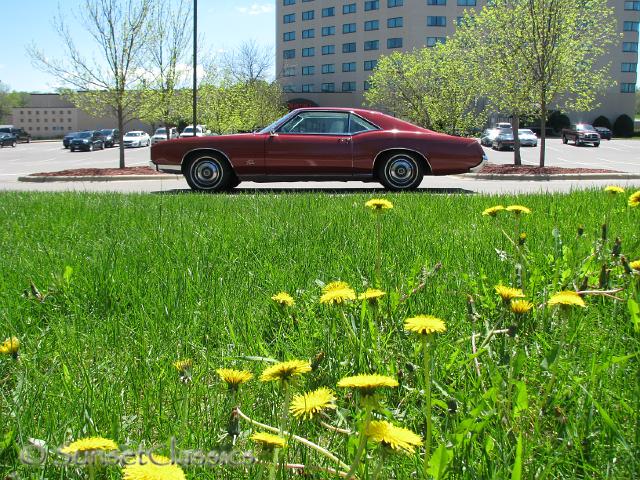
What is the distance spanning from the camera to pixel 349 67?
85.0 metres

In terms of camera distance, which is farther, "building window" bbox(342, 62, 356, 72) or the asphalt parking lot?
"building window" bbox(342, 62, 356, 72)

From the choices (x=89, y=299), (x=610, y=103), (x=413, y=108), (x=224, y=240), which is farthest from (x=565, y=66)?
(x=610, y=103)

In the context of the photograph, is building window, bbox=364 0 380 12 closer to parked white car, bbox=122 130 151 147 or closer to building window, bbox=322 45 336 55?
building window, bbox=322 45 336 55

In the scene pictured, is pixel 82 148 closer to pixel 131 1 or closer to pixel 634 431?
pixel 131 1

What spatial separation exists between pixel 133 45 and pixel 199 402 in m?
19.3

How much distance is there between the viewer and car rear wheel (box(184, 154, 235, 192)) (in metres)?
10.5

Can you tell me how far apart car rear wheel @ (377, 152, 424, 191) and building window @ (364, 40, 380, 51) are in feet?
248

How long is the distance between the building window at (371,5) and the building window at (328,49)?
725cm

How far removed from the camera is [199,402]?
1.60 metres

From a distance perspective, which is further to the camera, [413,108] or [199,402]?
[413,108]

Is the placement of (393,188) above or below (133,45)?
below

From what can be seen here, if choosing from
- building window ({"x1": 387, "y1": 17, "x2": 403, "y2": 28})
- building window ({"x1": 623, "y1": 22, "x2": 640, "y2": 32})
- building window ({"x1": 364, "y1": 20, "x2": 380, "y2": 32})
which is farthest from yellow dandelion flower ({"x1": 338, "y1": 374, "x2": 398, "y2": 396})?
building window ({"x1": 623, "y1": 22, "x2": 640, "y2": 32})

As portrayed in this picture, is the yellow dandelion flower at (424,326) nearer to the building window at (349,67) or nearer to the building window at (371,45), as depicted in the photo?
the building window at (371,45)

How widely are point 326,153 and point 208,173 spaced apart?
2.16 metres
